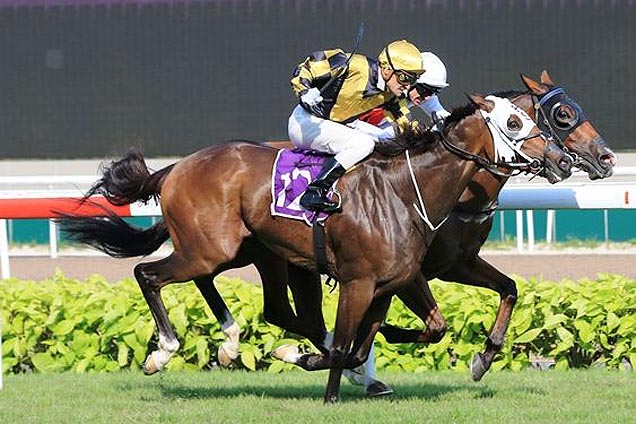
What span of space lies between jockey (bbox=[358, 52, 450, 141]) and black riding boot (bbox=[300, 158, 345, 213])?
1.43ft

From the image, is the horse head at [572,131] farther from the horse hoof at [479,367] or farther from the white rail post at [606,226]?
the white rail post at [606,226]

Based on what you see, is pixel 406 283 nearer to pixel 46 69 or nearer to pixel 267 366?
pixel 267 366

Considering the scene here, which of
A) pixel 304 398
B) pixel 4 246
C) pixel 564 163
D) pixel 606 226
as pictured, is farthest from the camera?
pixel 606 226

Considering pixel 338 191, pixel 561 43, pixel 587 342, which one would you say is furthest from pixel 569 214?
pixel 338 191

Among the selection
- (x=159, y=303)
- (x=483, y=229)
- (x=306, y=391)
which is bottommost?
(x=306, y=391)

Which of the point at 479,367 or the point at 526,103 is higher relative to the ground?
the point at 526,103

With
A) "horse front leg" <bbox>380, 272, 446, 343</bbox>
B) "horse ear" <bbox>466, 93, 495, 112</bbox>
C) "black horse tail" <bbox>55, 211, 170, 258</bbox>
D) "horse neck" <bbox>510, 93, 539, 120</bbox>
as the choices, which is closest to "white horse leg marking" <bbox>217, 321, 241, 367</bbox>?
"black horse tail" <bbox>55, 211, 170, 258</bbox>

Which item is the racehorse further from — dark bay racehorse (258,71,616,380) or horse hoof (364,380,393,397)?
horse hoof (364,380,393,397)

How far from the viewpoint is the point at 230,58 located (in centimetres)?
1495

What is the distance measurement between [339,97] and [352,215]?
0.64 m

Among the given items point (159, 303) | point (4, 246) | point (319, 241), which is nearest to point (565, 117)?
point (319, 241)

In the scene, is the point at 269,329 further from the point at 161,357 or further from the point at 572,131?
the point at 572,131

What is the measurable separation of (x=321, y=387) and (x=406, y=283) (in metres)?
1.10

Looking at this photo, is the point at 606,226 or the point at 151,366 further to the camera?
the point at 606,226
